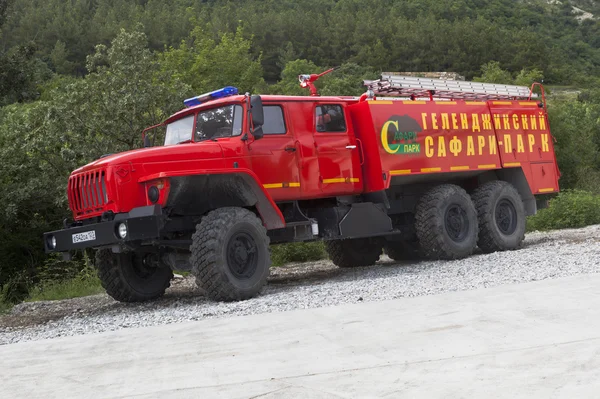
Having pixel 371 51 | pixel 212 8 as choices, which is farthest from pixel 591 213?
pixel 212 8

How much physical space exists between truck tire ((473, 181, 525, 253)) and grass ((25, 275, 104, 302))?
21.6 feet

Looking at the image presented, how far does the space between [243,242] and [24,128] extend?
12.5m

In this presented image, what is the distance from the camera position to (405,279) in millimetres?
10070

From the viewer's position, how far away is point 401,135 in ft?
39.0

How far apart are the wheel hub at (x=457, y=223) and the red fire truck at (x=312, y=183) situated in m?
0.02

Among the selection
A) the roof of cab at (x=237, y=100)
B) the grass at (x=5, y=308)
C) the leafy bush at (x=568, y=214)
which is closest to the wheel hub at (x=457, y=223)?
the roof of cab at (x=237, y=100)

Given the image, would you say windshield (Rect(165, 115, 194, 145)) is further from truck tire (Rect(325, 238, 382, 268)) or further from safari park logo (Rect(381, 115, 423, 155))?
truck tire (Rect(325, 238, 382, 268))

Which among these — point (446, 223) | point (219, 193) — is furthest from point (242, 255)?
point (446, 223)

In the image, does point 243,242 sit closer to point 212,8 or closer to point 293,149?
point 293,149

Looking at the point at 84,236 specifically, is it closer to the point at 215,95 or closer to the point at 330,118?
the point at 215,95

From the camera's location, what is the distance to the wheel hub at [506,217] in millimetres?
13617

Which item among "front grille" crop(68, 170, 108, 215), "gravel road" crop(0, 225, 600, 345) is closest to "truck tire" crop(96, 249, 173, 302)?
"gravel road" crop(0, 225, 600, 345)

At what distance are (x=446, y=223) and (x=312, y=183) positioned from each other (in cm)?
281

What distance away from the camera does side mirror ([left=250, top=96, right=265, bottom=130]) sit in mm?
9867
